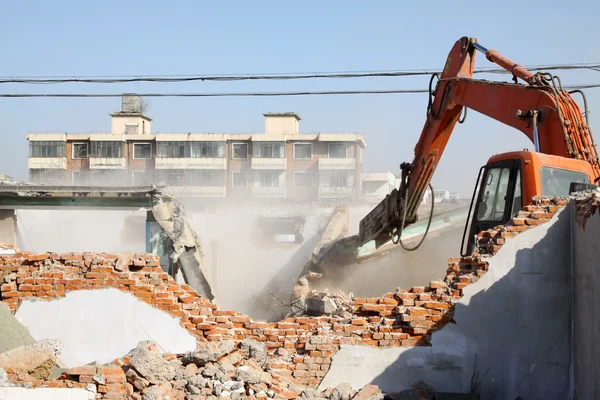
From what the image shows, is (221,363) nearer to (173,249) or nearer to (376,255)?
(173,249)

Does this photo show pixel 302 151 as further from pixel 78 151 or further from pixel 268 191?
pixel 78 151

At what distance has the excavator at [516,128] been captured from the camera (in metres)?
8.80

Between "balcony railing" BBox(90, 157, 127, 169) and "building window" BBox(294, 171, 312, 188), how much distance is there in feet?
39.0

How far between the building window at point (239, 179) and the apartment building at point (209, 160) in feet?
0.23

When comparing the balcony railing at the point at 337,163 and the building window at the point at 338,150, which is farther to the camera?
the building window at the point at 338,150

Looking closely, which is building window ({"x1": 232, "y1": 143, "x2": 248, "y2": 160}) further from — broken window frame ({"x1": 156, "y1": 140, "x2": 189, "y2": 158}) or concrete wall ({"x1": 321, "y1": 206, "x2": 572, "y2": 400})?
concrete wall ({"x1": 321, "y1": 206, "x2": 572, "y2": 400})

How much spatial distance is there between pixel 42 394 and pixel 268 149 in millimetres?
39407

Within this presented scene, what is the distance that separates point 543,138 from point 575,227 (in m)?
2.50

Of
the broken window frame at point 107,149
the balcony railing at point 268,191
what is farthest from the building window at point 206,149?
the broken window frame at point 107,149

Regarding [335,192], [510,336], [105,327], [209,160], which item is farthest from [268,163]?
[510,336]

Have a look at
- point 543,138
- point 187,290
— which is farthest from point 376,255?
point 187,290

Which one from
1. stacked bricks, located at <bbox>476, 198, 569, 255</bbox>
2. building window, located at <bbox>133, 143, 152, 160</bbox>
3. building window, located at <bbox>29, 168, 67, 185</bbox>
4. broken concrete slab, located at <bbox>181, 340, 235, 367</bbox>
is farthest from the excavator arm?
building window, located at <bbox>29, 168, 67, 185</bbox>

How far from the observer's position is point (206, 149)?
4597 cm

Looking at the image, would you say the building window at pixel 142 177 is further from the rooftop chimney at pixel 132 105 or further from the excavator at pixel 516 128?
the excavator at pixel 516 128
